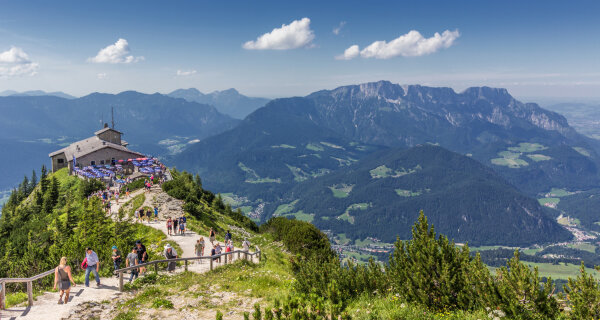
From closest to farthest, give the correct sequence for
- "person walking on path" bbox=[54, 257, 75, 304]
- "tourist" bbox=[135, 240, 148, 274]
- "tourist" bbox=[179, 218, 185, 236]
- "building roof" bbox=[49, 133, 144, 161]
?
"person walking on path" bbox=[54, 257, 75, 304] < "tourist" bbox=[135, 240, 148, 274] < "tourist" bbox=[179, 218, 185, 236] < "building roof" bbox=[49, 133, 144, 161]

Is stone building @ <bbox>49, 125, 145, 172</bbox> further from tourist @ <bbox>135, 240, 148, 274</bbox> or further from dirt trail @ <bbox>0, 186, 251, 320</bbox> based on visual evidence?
tourist @ <bbox>135, 240, 148, 274</bbox>

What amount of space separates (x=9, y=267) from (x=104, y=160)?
1995 inches

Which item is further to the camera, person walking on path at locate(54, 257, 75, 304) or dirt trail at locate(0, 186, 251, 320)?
person walking on path at locate(54, 257, 75, 304)

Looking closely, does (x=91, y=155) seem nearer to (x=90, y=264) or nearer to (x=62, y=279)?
(x=90, y=264)

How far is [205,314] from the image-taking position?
14789mm

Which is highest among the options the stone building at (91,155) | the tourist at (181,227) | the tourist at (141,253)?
the stone building at (91,155)

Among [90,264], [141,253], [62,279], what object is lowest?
[141,253]

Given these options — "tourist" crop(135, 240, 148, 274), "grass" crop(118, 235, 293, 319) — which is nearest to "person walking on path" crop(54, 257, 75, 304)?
"grass" crop(118, 235, 293, 319)

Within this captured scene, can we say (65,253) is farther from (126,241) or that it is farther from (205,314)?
(205,314)

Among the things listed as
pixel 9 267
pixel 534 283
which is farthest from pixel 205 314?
pixel 9 267

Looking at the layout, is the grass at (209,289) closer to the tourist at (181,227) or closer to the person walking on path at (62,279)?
the person walking on path at (62,279)

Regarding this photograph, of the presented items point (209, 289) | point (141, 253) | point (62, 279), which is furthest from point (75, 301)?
point (141, 253)

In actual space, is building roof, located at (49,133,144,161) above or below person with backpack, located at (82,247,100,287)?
above

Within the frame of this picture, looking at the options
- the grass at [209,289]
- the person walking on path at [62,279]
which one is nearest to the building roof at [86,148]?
the grass at [209,289]
